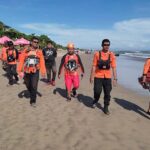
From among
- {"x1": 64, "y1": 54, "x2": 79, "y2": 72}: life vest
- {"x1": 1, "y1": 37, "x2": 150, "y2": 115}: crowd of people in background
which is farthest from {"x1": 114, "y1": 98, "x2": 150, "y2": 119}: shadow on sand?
{"x1": 64, "y1": 54, "x2": 79, "y2": 72}: life vest

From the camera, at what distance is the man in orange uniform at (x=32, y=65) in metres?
8.60

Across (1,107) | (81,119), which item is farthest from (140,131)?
(1,107)

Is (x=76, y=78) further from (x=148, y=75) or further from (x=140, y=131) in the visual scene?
(x=140, y=131)

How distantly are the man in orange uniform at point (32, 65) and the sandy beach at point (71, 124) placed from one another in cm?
71

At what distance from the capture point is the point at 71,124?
7109 millimetres

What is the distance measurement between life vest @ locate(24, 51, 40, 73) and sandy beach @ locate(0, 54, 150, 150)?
3.65ft

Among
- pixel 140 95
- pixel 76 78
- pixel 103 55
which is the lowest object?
pixel 140 95

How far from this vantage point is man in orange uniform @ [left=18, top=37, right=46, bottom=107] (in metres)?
8.60

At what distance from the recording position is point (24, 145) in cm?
569

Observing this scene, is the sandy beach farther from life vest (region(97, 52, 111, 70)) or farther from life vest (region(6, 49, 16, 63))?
life vest (region(6, 49, 16, 63))

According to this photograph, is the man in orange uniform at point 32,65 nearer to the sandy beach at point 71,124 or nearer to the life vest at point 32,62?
the life vest at point 32,62

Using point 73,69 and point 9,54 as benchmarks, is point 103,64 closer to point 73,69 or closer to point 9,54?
→ point 73,69

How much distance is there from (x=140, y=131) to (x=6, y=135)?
2.91 meters

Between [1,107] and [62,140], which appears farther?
[1,107]
